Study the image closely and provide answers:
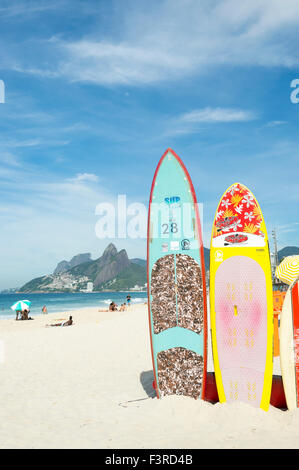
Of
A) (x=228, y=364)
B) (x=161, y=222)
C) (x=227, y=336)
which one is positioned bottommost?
(x=228, y=364)

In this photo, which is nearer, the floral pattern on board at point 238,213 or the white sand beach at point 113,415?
the white sand beach at point 113,415

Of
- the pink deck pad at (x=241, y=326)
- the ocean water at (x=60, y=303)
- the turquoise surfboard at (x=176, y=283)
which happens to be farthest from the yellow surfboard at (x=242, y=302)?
the ocean water at (x=60, y=303)

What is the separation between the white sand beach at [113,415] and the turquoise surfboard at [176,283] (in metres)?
0.40

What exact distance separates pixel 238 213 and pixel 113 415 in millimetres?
3192

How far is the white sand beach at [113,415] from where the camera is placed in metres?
4.20

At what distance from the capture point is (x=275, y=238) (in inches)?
1517

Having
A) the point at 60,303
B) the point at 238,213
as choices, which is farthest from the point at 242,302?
the point at 60,303

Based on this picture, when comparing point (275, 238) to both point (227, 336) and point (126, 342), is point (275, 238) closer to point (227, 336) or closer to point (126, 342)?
point (126, 342)

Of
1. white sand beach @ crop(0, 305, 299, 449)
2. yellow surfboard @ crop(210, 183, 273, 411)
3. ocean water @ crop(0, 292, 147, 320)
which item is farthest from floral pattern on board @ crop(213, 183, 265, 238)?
ocean water @ crop(0, 292, 147, 320)

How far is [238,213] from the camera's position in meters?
5.27

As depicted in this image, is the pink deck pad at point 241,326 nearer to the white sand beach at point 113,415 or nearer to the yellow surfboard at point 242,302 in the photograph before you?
the yellow surfboard at point 242,302

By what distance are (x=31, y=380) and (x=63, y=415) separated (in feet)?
7.15

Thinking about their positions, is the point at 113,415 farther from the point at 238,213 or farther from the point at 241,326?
the point at 238,213
